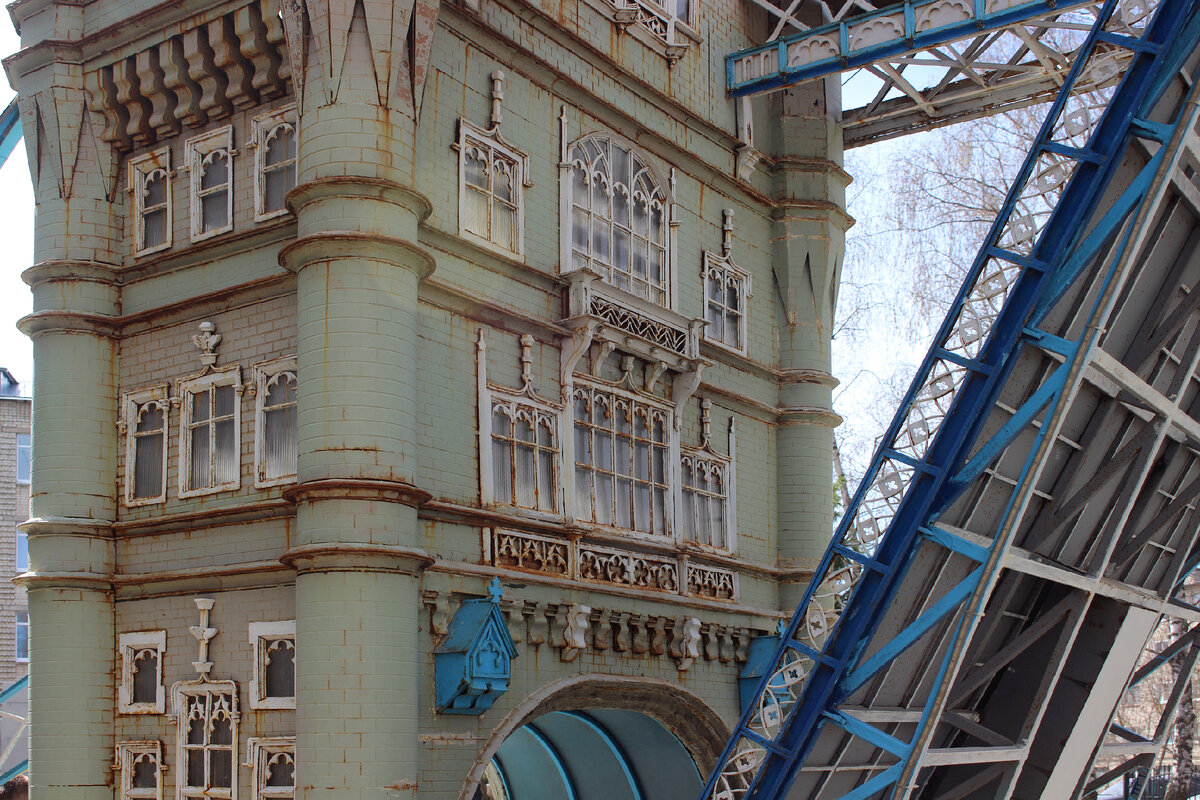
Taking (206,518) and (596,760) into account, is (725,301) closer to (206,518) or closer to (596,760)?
(596,760)

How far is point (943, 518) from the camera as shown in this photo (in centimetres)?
1353

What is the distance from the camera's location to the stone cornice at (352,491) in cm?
1452

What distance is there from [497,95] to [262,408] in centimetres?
482

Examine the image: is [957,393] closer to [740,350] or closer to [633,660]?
[633,660]

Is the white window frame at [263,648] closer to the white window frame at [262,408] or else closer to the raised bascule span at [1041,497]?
the white window frame at [262,408]

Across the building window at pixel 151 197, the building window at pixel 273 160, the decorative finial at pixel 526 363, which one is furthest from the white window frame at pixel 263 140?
the decorative finial at pixel 526 363

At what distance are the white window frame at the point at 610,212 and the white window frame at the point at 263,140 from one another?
3.64m

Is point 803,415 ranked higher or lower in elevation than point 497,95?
lower

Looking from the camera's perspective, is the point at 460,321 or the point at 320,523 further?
the point at 460,321

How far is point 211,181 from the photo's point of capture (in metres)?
17.4

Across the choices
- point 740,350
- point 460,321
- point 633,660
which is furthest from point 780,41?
point 633,660

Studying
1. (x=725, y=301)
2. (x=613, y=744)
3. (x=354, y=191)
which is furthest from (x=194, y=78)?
(x=613, y=744)

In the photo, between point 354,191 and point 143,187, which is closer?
point 354,191

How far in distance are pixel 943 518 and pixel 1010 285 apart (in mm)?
2336
